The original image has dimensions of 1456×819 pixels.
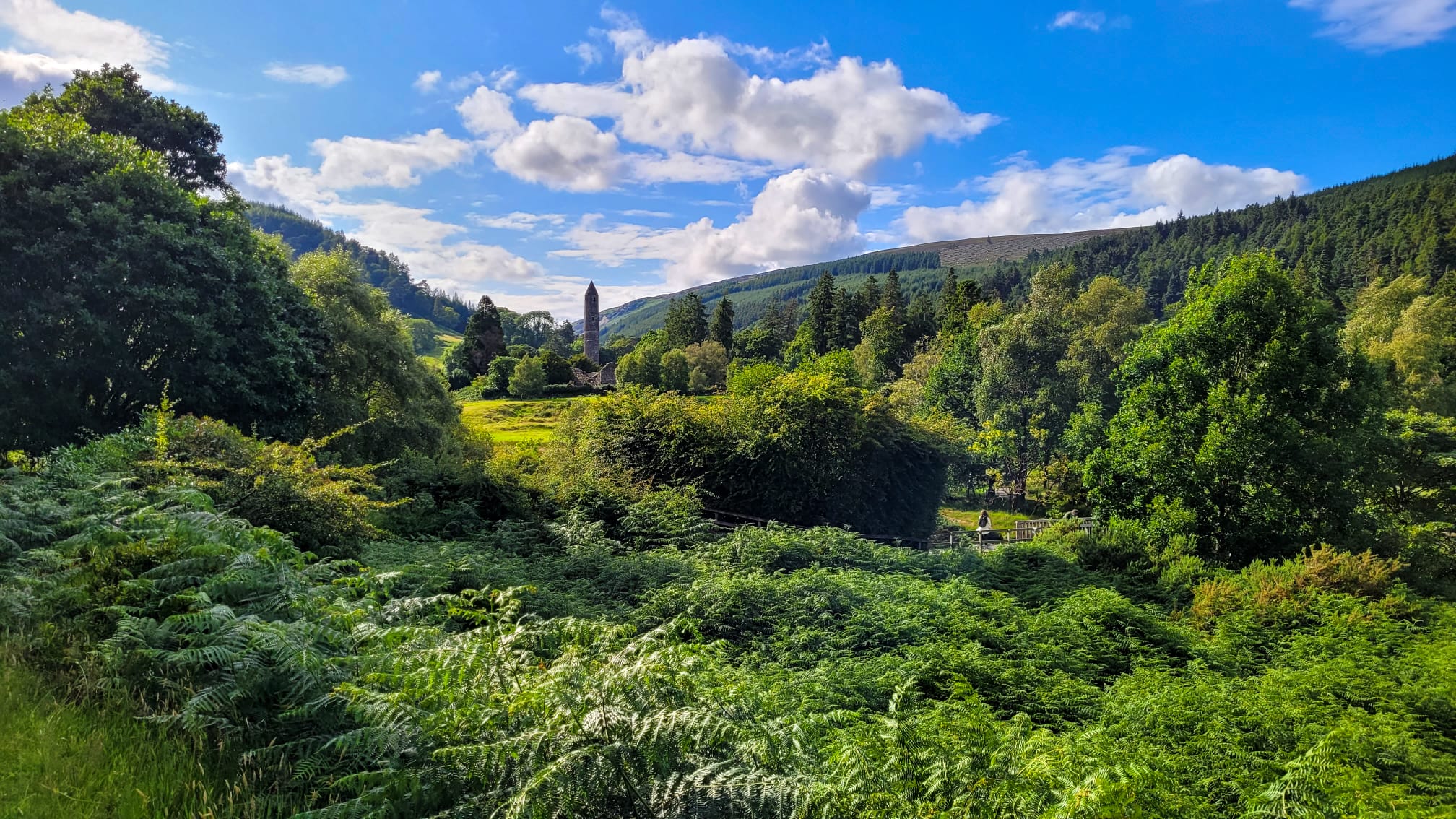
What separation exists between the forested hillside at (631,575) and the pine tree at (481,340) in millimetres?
48267

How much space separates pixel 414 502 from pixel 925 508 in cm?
1511

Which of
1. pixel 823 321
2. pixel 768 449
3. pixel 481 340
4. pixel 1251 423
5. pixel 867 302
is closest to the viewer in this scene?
pixel 1251 423

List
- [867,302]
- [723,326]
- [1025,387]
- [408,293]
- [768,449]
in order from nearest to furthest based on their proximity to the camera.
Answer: [768,449] < [1025,387] < [867,302] < [723,326] < [408,293]

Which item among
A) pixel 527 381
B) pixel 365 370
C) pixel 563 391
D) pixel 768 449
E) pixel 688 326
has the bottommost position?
pixel 768 449

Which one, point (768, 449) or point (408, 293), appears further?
point (408, 293)

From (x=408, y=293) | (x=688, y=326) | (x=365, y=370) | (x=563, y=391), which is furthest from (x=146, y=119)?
(x=408, y=293)

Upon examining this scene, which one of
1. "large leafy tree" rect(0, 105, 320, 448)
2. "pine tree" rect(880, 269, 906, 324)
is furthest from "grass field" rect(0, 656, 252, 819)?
"pine tree" rect(880, 269, 906, 324)

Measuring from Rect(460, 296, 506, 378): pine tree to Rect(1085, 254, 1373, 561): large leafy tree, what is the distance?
222 ft

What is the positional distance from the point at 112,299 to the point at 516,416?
4230 centimetres

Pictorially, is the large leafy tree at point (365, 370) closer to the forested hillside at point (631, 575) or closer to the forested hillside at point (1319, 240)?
the forested hillside at point (631, 575)

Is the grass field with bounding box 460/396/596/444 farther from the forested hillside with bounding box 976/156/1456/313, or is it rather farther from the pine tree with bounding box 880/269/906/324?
the forested hillside with bounding box 976/156/1456/313

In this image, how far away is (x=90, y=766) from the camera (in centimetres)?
296

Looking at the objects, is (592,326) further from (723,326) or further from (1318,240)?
(1318,240)

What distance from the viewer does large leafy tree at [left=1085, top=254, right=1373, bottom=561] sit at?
1344 centimetres
